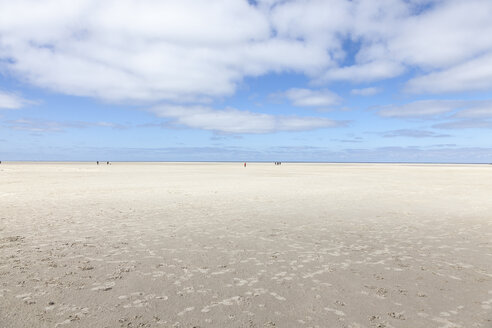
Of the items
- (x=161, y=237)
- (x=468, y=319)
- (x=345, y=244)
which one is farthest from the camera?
(x=161, y=237)

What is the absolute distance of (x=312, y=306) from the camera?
558 cm

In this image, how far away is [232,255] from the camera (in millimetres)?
8445

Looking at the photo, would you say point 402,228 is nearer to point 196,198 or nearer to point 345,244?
point 345,244

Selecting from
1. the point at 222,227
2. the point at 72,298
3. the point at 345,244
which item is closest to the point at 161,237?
the point at 222,227

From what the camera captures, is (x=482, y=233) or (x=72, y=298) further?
(x=482, y=233)

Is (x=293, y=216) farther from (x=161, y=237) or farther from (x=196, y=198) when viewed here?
(x=196, y=198)

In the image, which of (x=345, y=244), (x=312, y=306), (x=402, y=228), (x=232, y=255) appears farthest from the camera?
(x=402, y=228)

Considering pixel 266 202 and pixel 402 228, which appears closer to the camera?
pixel 402 228

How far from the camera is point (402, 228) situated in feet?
38.1

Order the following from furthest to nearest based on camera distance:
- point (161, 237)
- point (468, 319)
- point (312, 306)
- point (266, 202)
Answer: point (266, 202) → point (161, 237) → point (312, 306) → point (468, 319)

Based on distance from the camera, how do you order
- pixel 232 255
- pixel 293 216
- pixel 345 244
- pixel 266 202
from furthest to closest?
pixel 266 202 → pixel 293 216 → pixel 345 244 → pixel 232 255

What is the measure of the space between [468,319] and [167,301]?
16.2ft

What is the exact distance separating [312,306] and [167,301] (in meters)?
2.53

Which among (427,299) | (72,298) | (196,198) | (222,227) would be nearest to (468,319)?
(427,299)
